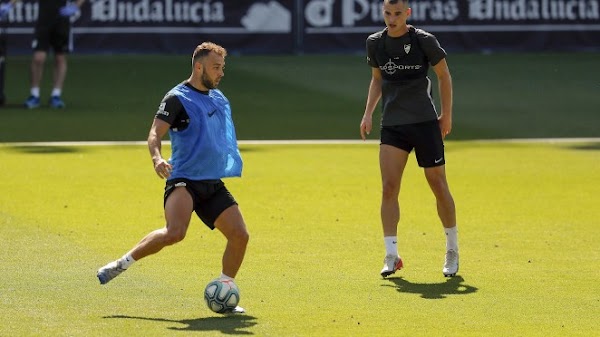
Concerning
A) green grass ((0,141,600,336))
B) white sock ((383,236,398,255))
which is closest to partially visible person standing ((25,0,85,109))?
green grass ((0,141,600,336))

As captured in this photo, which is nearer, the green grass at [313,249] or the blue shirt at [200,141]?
the green grass at [313,249]

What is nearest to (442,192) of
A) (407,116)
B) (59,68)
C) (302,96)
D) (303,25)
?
(407,116)

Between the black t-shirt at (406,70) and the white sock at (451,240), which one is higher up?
the black t-shirt at (406,70)

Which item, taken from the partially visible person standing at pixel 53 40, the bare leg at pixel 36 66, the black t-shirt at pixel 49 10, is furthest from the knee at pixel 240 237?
the black t-shirt at pixel 49 10

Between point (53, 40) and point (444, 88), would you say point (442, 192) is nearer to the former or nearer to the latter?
point (444, 88)

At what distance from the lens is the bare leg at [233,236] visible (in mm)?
9695

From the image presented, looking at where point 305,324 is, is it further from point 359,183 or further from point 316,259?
point 359,183

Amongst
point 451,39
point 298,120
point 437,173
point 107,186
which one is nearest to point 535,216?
point 437,173

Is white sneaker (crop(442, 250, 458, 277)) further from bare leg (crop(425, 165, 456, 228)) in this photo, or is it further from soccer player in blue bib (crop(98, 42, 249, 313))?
soccer player in blue bib (crop(98, 42, 249, 313))

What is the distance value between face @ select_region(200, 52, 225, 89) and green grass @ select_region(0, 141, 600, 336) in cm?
156

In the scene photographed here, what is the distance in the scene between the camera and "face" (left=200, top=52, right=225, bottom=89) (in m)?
9.61

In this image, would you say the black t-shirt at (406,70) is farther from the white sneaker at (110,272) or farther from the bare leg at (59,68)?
the bare leg at (59,68)

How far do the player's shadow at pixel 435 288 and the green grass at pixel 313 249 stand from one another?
0.01 m

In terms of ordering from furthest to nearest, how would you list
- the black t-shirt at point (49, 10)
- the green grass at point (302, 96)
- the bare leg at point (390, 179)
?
the black t-shirt at point (49, 10), the green grass at point (302, 96), the bare leg at point (390, 179)
